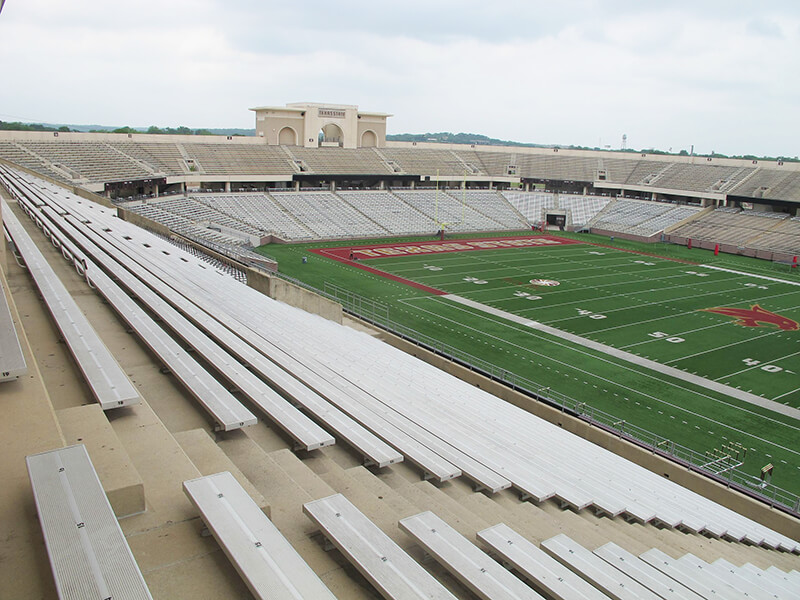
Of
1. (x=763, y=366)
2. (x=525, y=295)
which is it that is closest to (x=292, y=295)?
(x=525, y=295)

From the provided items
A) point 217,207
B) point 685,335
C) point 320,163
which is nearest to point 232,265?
point 685,335

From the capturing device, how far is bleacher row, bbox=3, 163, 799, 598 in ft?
14.4

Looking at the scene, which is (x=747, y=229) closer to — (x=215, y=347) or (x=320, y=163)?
(x=320, y=163)

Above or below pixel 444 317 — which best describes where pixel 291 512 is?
above

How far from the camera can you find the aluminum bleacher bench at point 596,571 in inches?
223

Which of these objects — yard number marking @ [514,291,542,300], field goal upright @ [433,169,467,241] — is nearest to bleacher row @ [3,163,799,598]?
yard number marking @ [514,291,542,300]

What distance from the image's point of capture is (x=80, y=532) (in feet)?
13.7

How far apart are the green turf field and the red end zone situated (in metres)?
0.78

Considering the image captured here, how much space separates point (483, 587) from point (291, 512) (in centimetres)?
181

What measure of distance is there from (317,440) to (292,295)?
36.8ft

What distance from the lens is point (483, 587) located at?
487 cm

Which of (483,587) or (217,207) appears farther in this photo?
(217,207)

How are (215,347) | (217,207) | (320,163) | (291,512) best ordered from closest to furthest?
1. (291,512)
2. (215,347)
3. (217,207)
4. (320,163)

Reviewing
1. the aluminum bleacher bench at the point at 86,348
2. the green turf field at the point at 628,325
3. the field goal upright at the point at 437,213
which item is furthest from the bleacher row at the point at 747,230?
the aluminum bleacher bench at the point at 86,348
